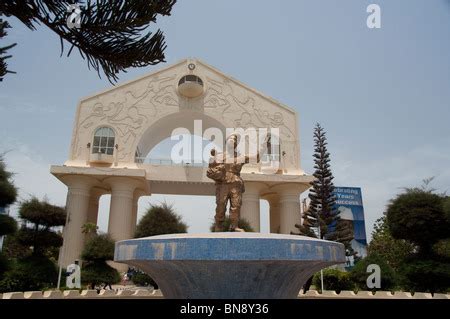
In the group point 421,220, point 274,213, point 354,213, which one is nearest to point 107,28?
point 421,220

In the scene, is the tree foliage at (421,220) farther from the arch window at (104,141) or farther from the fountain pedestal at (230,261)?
the arch window at (104,141)

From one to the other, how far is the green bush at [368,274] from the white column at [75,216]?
18.0 metres

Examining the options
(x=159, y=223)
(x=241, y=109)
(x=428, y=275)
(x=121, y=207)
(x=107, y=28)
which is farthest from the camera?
(x=241, y=109)

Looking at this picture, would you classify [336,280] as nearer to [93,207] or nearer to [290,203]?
[290,203]

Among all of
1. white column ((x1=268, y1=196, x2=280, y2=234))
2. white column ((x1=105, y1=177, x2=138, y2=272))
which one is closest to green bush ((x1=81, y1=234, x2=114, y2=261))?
white column ((x1=105, y1=177, x2=138, y2=272))

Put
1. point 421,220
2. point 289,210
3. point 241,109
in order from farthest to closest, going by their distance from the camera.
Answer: point 241,109 → point 289,210 → point 421,220

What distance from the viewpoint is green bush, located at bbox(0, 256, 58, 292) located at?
1693cm

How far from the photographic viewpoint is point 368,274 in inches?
715

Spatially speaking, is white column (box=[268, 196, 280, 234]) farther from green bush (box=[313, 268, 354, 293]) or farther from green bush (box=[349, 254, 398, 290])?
green bush (box=[349, 254, 398, 290])

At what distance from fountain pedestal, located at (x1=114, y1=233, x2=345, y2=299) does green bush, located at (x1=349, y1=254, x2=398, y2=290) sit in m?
13.5

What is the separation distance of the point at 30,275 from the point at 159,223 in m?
7.88

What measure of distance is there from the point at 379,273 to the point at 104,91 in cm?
2300

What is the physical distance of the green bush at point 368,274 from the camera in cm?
1797

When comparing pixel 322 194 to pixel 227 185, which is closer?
pixel 227 185
